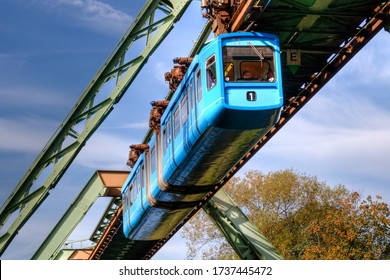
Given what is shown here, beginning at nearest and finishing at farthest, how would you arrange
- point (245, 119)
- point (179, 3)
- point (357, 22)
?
1. point (245, 119)
2. point (357, 22)
3. point (179, 3)

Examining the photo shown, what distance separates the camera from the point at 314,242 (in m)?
38.8

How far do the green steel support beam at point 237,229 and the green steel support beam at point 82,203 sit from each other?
4.22 meters

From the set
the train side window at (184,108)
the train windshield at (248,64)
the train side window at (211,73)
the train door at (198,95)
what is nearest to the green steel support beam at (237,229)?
the train side window at (184,108)

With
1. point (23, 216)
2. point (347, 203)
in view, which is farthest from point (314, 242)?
point (23, 216)

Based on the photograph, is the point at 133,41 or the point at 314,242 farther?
the point at 314,242

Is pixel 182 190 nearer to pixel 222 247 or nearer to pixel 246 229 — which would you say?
pixel 246 229

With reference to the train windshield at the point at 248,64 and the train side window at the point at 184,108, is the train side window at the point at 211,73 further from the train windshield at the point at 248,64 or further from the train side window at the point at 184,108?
the train side window at the point at 184,108

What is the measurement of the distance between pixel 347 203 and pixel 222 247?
46.7 feet

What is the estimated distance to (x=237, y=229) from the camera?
28.0 metres

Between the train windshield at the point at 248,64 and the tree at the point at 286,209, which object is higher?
the tree at the point at 286,209

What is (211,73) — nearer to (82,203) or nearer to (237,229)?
(237,229)

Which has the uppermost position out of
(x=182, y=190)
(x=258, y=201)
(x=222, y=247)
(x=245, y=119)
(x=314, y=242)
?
(x=258, y=201)

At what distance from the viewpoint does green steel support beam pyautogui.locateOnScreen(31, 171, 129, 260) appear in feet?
94.2

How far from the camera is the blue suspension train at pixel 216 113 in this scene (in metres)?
13.2
